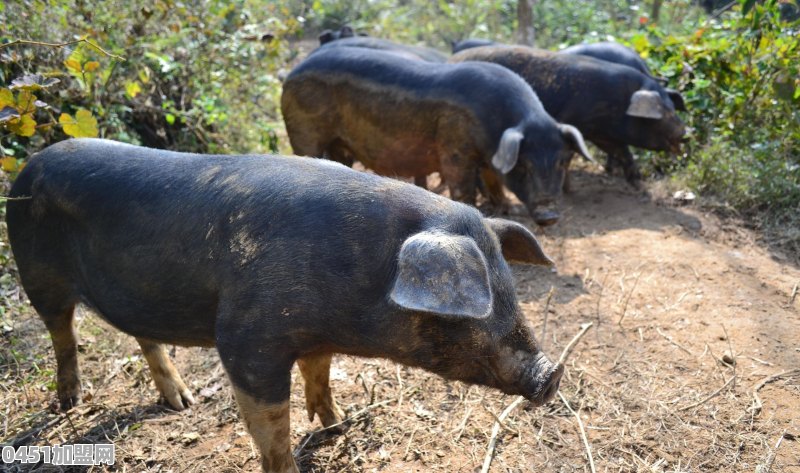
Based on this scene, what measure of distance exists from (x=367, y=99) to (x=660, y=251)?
9.57 feet

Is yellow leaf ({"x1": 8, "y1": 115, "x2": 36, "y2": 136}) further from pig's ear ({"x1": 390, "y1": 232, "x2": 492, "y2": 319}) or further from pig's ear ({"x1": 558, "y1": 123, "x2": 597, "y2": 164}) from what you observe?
pig's ear ({"x1": 558, "y1": 123, "x2": 597, "y2": 164})

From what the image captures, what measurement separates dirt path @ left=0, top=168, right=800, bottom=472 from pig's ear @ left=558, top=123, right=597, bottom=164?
3.51 feet

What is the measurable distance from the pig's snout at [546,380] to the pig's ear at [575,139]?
11.0 ft

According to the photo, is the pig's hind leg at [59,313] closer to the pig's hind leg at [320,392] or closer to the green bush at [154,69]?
the pig's hind leg at [320,392]

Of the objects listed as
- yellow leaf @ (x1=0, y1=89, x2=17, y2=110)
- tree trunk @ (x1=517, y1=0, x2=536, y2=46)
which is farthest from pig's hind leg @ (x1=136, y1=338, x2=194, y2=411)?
tree trunk @ (x1=517, y1=0, x2=536, y2=46)

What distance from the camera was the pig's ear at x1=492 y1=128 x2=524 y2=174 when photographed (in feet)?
18.3

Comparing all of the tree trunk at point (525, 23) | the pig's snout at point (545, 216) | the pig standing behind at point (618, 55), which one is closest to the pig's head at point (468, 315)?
the pig's snout at point (545, 216)

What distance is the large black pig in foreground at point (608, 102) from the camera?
7209 millimetres

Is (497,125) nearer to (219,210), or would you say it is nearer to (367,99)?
(367,99)

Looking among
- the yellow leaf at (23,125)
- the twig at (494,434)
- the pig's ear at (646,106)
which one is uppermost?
the yellow leaf at (23,125)

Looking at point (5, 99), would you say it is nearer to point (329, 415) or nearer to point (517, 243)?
point (329, 415)

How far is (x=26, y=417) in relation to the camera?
3949 mm

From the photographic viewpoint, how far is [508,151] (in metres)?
5.61

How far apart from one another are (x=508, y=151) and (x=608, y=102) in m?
2.23
